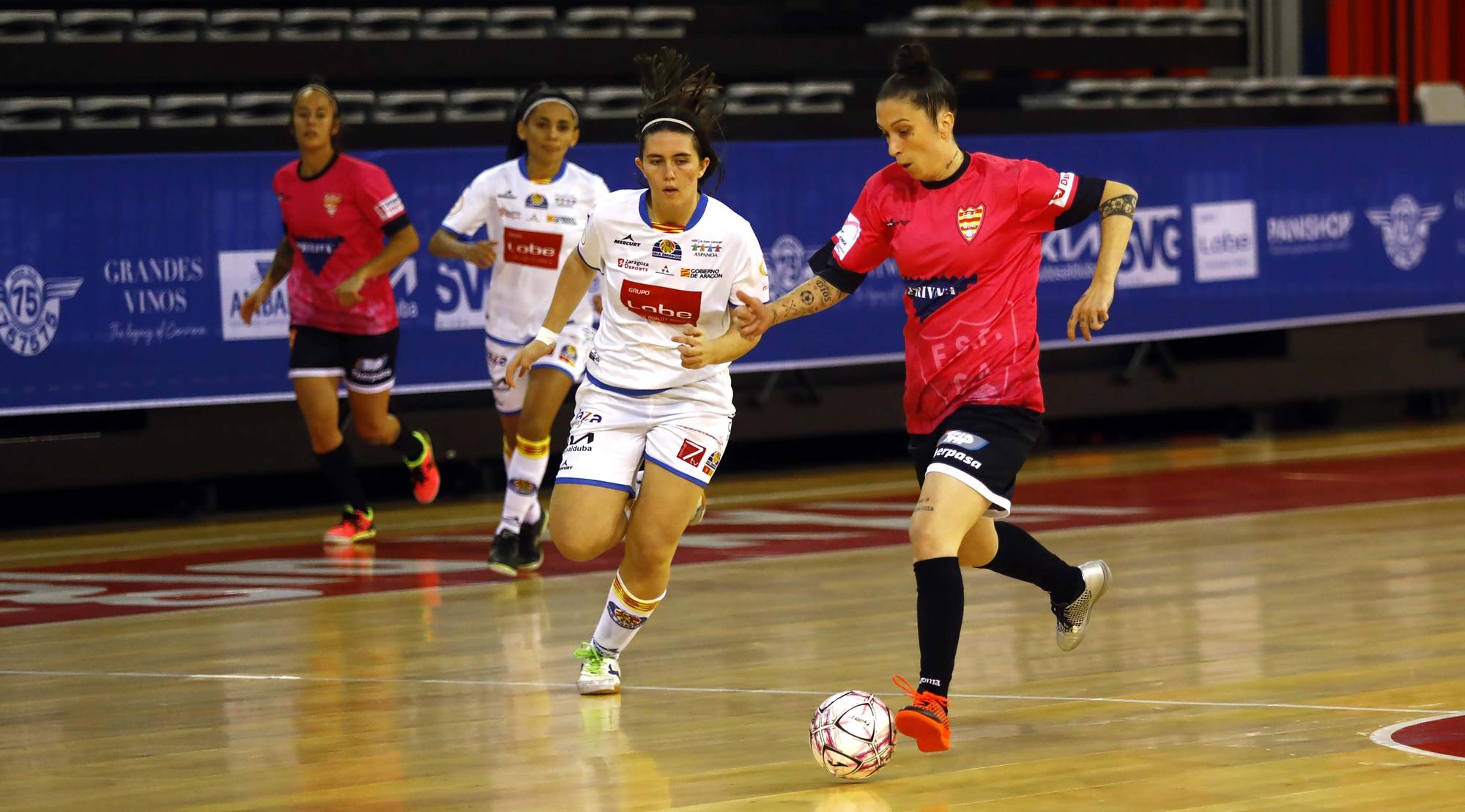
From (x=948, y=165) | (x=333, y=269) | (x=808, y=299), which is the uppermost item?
(x=333, y=269)

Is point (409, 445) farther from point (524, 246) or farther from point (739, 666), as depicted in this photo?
point (739, 666)

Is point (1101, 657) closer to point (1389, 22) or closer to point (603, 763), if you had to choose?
point (603, 763)

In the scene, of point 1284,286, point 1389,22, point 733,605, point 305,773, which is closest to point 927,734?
point 305,773

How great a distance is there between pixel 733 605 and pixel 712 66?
7775 mm

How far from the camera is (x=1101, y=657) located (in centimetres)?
667

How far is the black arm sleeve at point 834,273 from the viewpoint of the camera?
5.82 m

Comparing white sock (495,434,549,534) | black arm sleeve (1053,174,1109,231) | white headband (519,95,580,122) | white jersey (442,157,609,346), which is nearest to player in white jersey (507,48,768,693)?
black arm sleeve (1053,174,1109,231)

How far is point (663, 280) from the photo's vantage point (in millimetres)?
6074

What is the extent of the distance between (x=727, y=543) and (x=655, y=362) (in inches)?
162

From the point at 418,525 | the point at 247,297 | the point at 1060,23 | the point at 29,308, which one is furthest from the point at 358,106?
the point at 1060,23

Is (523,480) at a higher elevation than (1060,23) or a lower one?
lower

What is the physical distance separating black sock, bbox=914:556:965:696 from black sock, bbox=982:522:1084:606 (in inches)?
28.8

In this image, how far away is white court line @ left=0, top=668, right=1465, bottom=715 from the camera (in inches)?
225

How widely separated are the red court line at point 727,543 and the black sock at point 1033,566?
3375mm
